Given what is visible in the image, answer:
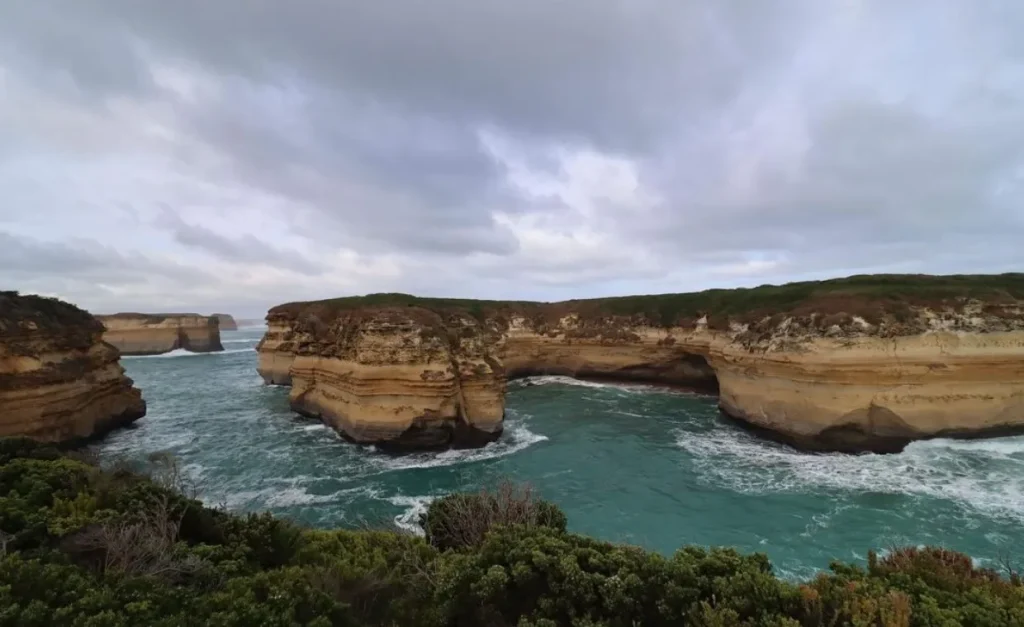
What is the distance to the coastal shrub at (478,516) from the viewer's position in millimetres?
9344

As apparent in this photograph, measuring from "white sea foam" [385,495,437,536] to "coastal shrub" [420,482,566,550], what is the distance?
283 cm

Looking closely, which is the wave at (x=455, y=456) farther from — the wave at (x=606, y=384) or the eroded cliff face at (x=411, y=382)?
the wave at (x=606, y=384)

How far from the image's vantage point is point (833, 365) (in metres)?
19.8

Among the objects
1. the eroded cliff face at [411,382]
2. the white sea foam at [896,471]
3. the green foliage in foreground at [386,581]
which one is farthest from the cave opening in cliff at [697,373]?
the green foliage in foreground at [386,581]

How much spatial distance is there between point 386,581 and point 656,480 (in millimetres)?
13136

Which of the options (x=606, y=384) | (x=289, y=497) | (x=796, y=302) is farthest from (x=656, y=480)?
(x=606, y=384)

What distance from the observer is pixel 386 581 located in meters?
6.38

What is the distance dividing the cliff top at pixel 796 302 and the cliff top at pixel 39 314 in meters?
11.4

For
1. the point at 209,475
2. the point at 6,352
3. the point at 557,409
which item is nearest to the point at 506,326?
the point at 557,409

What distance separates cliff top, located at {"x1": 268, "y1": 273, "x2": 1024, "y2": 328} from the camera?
20922 mm

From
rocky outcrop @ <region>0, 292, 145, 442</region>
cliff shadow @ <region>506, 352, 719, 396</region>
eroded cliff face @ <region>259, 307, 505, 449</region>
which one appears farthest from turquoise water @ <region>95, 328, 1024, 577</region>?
cliff shadow @ <region>506, 352, 719, 396</region>

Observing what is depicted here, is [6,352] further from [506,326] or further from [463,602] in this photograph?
[506,326]

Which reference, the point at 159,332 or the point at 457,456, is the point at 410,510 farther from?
the point at 159,332

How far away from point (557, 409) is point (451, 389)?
33.0ft
